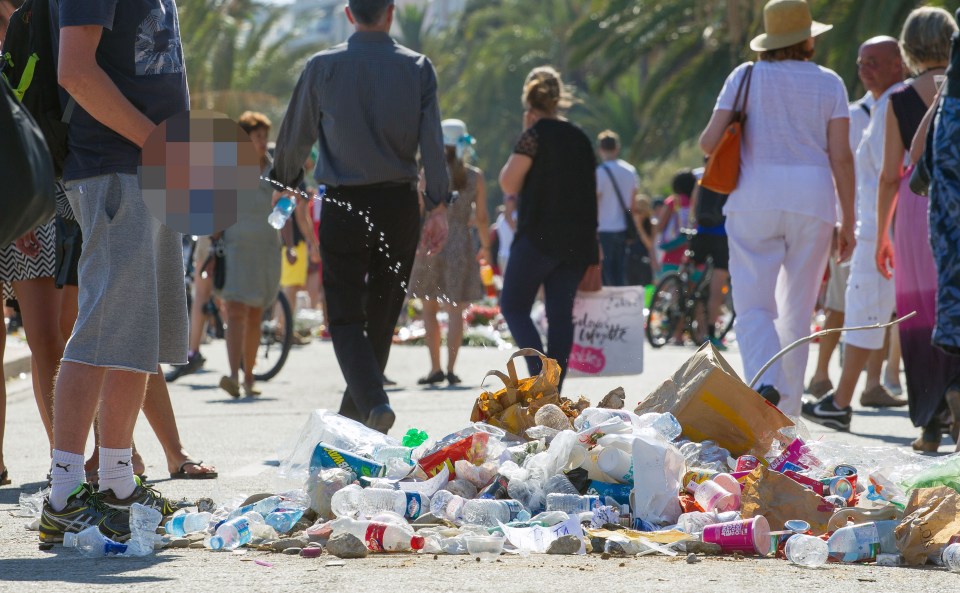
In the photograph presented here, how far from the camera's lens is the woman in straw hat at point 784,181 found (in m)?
7.07

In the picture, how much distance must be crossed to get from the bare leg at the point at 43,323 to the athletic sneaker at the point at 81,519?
1.42 m

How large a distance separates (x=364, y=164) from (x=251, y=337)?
4.00 m

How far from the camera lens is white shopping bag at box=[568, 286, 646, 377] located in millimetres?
8484

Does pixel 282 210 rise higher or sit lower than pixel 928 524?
higher

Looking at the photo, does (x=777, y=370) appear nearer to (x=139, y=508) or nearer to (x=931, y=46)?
(x=931, y=46)

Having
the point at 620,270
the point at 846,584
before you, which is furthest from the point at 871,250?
the point at 620,270

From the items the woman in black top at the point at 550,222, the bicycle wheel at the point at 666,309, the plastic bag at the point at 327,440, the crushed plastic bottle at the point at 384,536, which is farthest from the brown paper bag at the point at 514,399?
the bicycle wheel at the point at 666,309

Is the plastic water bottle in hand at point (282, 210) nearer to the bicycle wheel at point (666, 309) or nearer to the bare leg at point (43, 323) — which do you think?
the bare leg at point (43, 323)

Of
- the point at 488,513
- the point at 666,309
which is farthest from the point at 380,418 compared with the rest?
the point at 666,309

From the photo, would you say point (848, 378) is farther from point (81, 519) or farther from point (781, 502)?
point (81, 519)

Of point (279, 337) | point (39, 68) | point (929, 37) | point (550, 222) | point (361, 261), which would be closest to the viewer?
point (39, 68)

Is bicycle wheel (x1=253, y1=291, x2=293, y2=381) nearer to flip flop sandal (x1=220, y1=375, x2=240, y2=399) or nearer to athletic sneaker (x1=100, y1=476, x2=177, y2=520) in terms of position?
flip flop sandal (x1=220, y1=375, x2=240, y2=399)

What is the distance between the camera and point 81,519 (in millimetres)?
4520

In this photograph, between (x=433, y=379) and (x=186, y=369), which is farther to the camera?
(x=186, y=369)
